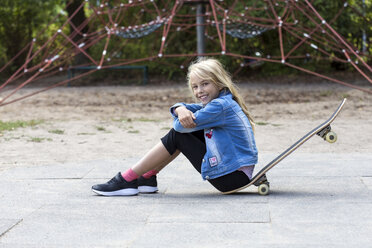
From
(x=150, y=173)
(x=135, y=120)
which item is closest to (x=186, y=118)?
(x=150, y=173)

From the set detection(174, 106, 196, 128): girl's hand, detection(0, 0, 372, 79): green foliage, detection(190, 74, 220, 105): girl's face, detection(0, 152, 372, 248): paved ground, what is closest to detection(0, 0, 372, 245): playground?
detection(0, 152, 372, 248): paved ground

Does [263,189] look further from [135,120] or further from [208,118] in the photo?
[135,120]

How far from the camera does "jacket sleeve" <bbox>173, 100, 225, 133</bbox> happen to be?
3.54 meters

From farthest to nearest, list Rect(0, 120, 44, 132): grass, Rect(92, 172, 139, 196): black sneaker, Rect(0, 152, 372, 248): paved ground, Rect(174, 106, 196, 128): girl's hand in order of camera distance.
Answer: Rect(0, 120, 44, 132): grass, Rect(92, 172, 139, 196): black sneaker, Rect(174, 106, 196, 128): girl's hand, Rect(0, 152, 372, 248): paved ground

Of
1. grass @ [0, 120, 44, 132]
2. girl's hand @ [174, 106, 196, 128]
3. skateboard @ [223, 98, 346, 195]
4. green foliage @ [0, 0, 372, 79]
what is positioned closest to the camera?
girl's hand @ [174, 106, 196, 128]

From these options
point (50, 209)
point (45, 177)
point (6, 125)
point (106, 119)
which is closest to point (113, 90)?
point (106, 119)

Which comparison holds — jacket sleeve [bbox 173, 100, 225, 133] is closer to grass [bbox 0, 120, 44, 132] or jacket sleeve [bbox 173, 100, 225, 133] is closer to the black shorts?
the black shorts

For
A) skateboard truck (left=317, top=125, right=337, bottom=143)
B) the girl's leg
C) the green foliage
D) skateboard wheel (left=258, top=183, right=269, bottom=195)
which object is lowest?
the green foliage

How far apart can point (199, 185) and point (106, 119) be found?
4223 mm

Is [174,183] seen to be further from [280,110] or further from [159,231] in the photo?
[280,110]

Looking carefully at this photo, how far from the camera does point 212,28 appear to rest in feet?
45.6

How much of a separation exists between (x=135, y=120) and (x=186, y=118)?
4462mm

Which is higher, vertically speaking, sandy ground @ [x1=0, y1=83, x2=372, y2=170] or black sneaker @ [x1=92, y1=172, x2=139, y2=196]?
black sneaker @ [x1=92, y1=172, x2=139, y2=196]

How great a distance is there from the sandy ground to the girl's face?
A: 1.71 m
